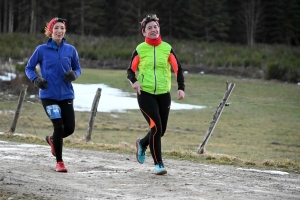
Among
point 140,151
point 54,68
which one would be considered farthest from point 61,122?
point 140,151

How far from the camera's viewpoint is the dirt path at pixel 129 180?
23.7 feet

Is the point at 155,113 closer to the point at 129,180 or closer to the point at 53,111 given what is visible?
the point at 129,180

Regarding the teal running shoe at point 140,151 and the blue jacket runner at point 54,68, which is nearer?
the blue jacket runner at point 54,68

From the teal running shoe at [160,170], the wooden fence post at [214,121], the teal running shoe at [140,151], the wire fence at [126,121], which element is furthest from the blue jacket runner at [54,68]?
the wire fence at [126,121]

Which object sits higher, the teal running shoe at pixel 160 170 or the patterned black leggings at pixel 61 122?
the patterned black leggings at pixel 61 122

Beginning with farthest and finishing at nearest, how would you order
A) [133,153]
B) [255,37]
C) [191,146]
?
[255,37]
[191,146]
[133,153]

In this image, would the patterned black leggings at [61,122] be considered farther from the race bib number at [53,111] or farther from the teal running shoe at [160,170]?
the teal running shoe at [160,170]

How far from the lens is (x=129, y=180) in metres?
8.24

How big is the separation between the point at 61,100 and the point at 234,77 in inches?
1392

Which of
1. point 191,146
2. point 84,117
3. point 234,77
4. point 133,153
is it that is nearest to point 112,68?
point 234,77

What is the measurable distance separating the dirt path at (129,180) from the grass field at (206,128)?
6.54 ft

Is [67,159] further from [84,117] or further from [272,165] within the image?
[84,117]

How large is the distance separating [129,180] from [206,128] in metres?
15.7

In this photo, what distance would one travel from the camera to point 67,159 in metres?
10.2
